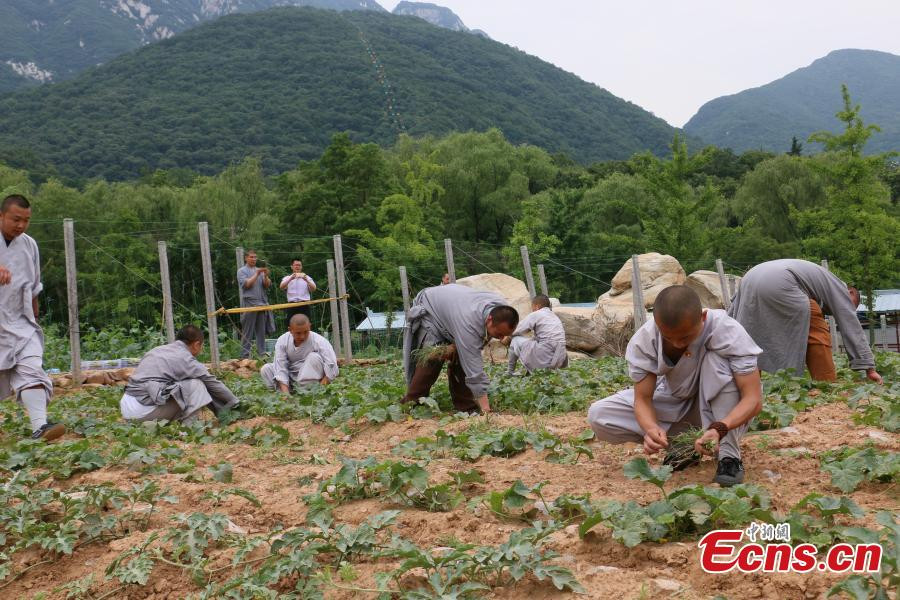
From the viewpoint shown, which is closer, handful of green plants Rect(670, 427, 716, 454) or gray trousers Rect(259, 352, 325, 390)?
handful of green plants Rect(670, 427, 716, 454)

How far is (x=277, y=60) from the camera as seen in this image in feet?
269

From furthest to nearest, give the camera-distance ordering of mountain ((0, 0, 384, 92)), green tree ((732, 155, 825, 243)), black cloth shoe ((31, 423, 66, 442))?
1. mountain ((0, 0, 384, 92))
2. green tree ((732, 155, 825, 243))
3. black cloth shoe ((31, 423, 66, 442))

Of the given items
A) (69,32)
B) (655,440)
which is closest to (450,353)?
(655,440)

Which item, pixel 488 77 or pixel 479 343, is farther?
pixel 488 77

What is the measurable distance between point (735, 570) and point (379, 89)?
7463cm

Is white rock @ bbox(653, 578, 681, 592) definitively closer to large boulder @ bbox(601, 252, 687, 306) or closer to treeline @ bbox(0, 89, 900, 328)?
treeline @ bbox(0, 89, 900, 328)

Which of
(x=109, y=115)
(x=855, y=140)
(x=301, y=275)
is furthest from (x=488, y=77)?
(x=301, y=275)

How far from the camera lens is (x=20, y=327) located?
5750 mm

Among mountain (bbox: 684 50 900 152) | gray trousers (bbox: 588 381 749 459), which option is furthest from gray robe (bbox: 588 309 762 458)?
mountain (bbox: 684 50 900 152)

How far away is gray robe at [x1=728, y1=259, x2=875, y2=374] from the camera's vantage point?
6.40 meters

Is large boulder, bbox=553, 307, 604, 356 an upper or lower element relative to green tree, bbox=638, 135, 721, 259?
lower

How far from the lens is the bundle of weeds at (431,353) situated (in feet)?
21.9

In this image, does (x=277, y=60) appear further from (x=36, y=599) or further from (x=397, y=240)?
(x=36, y=599)

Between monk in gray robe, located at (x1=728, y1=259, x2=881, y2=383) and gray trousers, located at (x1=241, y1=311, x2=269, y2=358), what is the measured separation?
343 inches
